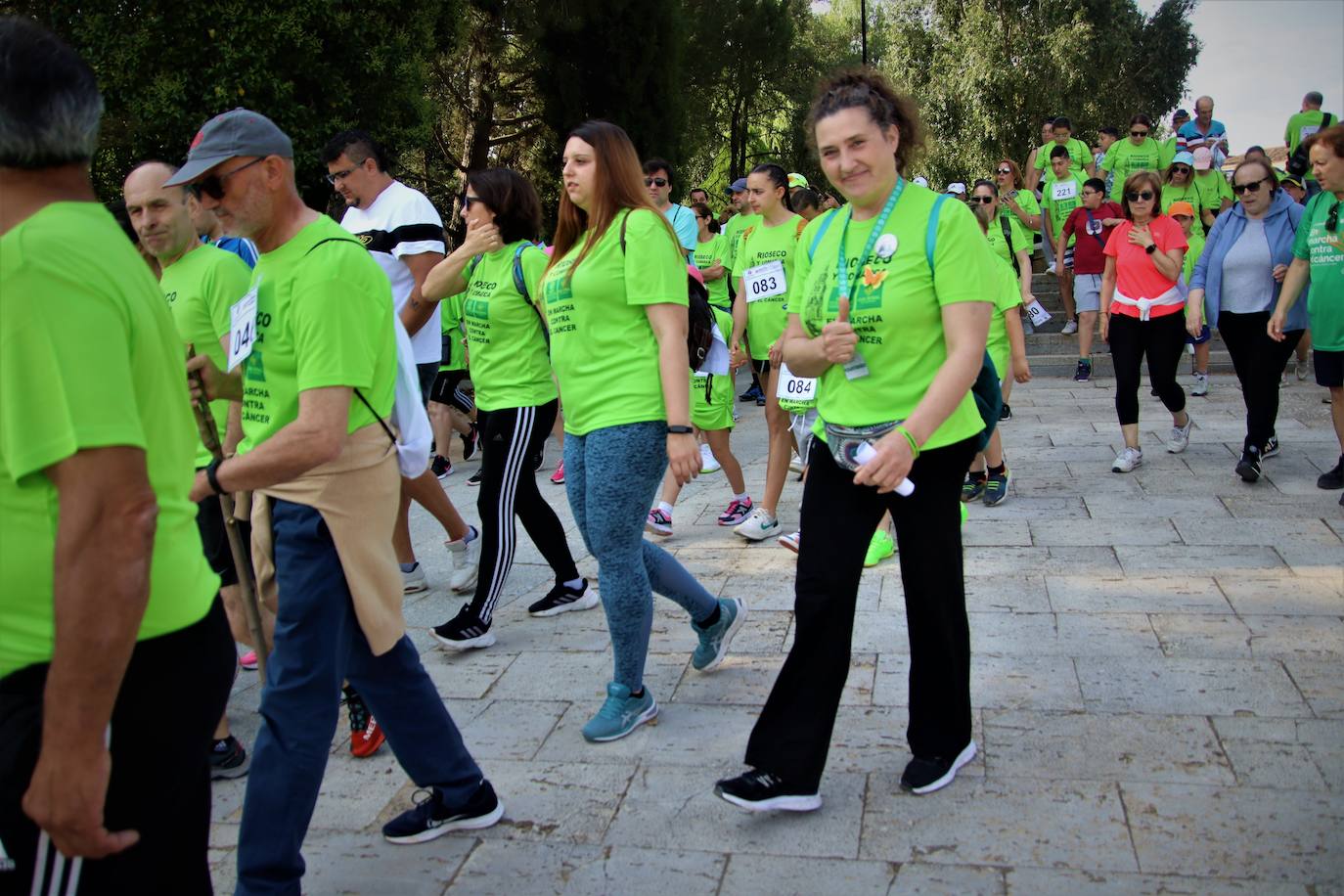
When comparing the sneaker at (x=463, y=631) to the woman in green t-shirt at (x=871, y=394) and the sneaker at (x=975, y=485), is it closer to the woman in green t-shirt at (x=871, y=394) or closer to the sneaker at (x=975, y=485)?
the woman in green t-shirt at (x=871, y=394)

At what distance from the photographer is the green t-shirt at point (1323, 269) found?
678 cm

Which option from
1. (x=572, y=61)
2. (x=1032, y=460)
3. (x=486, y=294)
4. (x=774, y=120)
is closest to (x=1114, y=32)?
(x=774, y=120)

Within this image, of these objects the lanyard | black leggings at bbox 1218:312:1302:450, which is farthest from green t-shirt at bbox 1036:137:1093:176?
the lanyard

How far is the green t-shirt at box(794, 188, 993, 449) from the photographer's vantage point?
120 inches

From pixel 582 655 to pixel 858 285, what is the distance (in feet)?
7.35

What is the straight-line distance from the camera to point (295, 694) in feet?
9.28

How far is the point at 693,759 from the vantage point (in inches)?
149

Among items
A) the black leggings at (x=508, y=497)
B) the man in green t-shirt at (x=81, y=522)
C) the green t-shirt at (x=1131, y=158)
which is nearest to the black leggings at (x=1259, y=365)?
the black leggings at (x=508, y=497)

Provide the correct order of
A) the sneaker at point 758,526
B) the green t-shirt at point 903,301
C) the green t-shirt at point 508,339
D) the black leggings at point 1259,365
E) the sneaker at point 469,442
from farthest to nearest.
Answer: the sneaker at point 469,442 < the black leggings at point 1259,365 < the sneaker at point 758,526 < the green t-shirt at point 508,339 < the green t-shirt at point 903,301

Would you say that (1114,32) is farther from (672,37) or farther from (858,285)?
(858,285)

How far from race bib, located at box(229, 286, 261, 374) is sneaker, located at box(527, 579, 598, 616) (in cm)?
261

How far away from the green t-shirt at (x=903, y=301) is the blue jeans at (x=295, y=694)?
4.44ft

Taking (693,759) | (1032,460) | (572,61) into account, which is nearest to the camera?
(693,759)

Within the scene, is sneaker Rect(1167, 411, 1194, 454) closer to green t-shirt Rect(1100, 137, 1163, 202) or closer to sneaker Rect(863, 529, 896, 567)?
sneaker Rect(863, 529, 896, 567)
